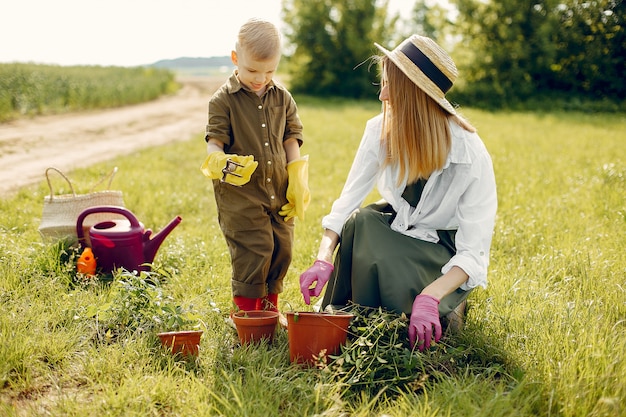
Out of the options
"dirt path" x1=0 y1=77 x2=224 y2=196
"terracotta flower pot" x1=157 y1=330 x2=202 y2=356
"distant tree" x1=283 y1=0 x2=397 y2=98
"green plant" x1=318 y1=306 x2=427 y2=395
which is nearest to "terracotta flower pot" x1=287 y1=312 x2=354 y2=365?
"green plant" x1=318 y1=306 x2=427 y2=395

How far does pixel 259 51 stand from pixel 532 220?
9.64 feet

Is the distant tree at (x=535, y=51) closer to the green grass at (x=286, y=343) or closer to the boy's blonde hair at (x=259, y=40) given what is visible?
the green grass at (x=286, y=343)

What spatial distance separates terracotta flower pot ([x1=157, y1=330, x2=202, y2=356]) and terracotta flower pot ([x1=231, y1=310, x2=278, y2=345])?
21 cm

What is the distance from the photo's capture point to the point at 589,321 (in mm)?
2600

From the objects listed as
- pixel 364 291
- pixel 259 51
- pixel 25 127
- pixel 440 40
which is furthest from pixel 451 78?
pixel 440 40

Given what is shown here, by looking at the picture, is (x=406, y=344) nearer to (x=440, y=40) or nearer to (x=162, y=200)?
(x=162, y=200)

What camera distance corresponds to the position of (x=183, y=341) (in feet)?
8.14

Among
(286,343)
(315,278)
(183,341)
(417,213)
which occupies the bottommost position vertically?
(286,343)

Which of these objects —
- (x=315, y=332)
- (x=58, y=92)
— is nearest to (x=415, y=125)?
(x=315, y=332)

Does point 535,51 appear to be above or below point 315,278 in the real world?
above

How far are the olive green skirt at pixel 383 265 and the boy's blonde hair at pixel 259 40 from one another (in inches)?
34.6

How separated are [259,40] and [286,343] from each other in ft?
4.64

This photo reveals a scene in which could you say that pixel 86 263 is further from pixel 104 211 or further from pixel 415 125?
pixel 415 125

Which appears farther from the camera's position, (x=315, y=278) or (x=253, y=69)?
(x=253, y=69)
